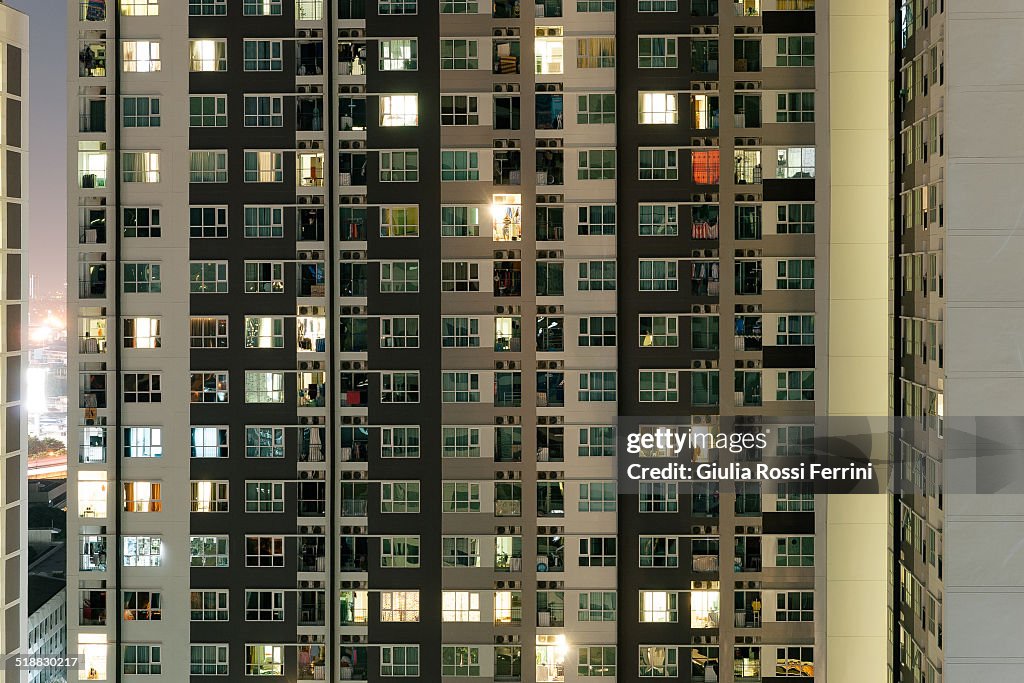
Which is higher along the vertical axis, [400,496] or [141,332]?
[141,332]

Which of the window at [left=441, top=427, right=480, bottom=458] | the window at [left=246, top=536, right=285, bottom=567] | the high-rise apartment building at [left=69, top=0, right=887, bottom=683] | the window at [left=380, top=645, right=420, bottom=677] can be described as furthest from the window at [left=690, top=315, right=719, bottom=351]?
the window at [left=246, top=536, right=285, bottom=567]

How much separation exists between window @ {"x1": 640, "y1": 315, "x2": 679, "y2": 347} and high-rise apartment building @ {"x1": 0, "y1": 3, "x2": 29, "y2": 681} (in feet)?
12.7

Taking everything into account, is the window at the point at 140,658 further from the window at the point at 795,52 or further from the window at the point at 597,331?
the window at the point at 795,52

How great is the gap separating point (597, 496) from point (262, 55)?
137 inches

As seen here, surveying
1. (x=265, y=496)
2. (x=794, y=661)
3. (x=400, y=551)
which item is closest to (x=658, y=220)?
(x=400, y=551)

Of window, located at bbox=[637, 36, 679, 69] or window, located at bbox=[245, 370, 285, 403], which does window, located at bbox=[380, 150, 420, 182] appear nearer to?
window, located at bbox=[245, 370, 285, 403]

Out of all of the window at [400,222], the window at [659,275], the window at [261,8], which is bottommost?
the window at [659,275]

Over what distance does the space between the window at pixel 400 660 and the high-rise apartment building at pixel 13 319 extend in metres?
2.24

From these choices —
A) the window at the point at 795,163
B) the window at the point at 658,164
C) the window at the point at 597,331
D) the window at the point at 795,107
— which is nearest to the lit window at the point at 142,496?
the window at the point at 597,331

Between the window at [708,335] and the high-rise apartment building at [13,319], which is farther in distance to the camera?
the window at [708,335]

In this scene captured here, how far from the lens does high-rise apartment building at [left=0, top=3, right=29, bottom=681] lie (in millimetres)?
4766

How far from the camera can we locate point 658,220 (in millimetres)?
4887

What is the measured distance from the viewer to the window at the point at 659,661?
4879 millimetres

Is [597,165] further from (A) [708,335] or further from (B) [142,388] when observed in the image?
(B) [142,388]
